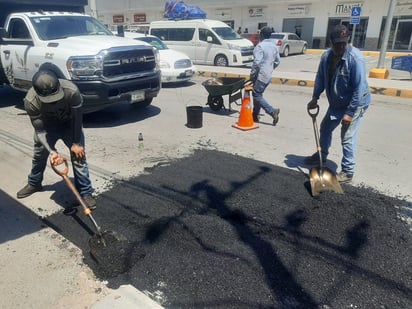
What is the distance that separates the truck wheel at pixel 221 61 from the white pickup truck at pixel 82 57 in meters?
8.49

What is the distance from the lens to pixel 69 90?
11.1 ft

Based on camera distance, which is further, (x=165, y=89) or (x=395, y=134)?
(x=165, y=89)

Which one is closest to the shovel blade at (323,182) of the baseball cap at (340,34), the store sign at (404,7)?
the baseball cap at (340,34)

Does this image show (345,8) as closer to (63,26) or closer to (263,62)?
(263,62)

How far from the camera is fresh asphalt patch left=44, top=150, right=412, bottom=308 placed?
2717mm

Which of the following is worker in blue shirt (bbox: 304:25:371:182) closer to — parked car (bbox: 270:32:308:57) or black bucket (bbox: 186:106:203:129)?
black bucket (bbox: 186:106:203:129)

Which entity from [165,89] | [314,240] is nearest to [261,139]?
[314,240]

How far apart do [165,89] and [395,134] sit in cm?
726

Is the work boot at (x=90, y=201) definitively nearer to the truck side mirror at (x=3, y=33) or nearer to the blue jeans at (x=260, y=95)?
the blue jeans at (x=260, y=95)

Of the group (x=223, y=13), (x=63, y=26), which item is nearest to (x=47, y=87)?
(x=63, y=26)

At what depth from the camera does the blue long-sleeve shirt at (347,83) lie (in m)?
4.12

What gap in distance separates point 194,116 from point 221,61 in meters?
9.74

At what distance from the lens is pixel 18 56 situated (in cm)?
759

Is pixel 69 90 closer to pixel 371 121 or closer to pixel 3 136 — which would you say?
pixel 3 136
